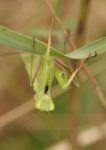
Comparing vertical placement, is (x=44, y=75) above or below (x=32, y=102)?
above

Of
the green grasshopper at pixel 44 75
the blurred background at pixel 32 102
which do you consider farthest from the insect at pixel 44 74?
the blurred background at pixel 32 102

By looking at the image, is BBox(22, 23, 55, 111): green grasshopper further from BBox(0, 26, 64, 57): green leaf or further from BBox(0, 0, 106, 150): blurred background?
BBox(0, 0, 106, 150): blurred background

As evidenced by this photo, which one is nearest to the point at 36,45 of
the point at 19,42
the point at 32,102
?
the point at 19,42

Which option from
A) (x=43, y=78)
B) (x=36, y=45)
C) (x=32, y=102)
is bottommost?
(x=32, y=102)

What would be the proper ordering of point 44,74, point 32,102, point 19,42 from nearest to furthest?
point 19,42
point 44,74
point 32,102

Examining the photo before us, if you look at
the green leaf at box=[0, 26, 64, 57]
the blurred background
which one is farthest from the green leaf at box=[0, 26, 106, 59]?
the blurred background

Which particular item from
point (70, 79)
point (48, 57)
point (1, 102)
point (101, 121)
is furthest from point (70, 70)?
point (1, 102)

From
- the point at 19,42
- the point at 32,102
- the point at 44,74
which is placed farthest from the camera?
the point at 32,102

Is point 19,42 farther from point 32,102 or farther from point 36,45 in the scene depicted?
point 32,102
